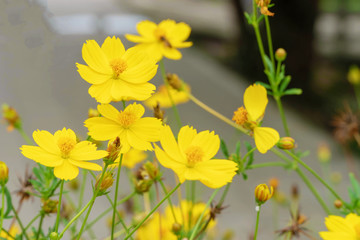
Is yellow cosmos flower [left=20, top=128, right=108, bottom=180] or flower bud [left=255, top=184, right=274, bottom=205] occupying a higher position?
yellow cosmos flower [left=20, top=128, right=108, bottom=180]

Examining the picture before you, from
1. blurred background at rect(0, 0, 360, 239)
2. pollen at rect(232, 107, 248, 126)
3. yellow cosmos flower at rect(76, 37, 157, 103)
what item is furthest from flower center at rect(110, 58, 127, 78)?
blurred background at rect(0, 0, 360, 239)

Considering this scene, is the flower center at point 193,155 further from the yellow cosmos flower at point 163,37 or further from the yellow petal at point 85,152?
the yellow cosmos flower at point 163,37

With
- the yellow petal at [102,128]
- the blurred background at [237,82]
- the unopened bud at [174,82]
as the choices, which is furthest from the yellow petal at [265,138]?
the blurred background at [237,82]

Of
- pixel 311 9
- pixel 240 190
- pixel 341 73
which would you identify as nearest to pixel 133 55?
pixel 240 190

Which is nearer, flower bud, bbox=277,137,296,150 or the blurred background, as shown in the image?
flower bud, bbox=277,137,296,150

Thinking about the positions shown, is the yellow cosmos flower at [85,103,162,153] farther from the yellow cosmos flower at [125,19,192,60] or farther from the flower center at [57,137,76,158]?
the yellow cosmos flower at [125,19,192,60]

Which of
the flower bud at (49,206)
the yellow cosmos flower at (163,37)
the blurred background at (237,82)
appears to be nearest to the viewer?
the flower bud at (49,206)

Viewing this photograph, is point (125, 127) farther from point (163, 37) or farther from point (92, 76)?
point (163, 37)

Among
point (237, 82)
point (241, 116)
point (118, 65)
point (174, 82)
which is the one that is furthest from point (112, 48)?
point (237, 82)
